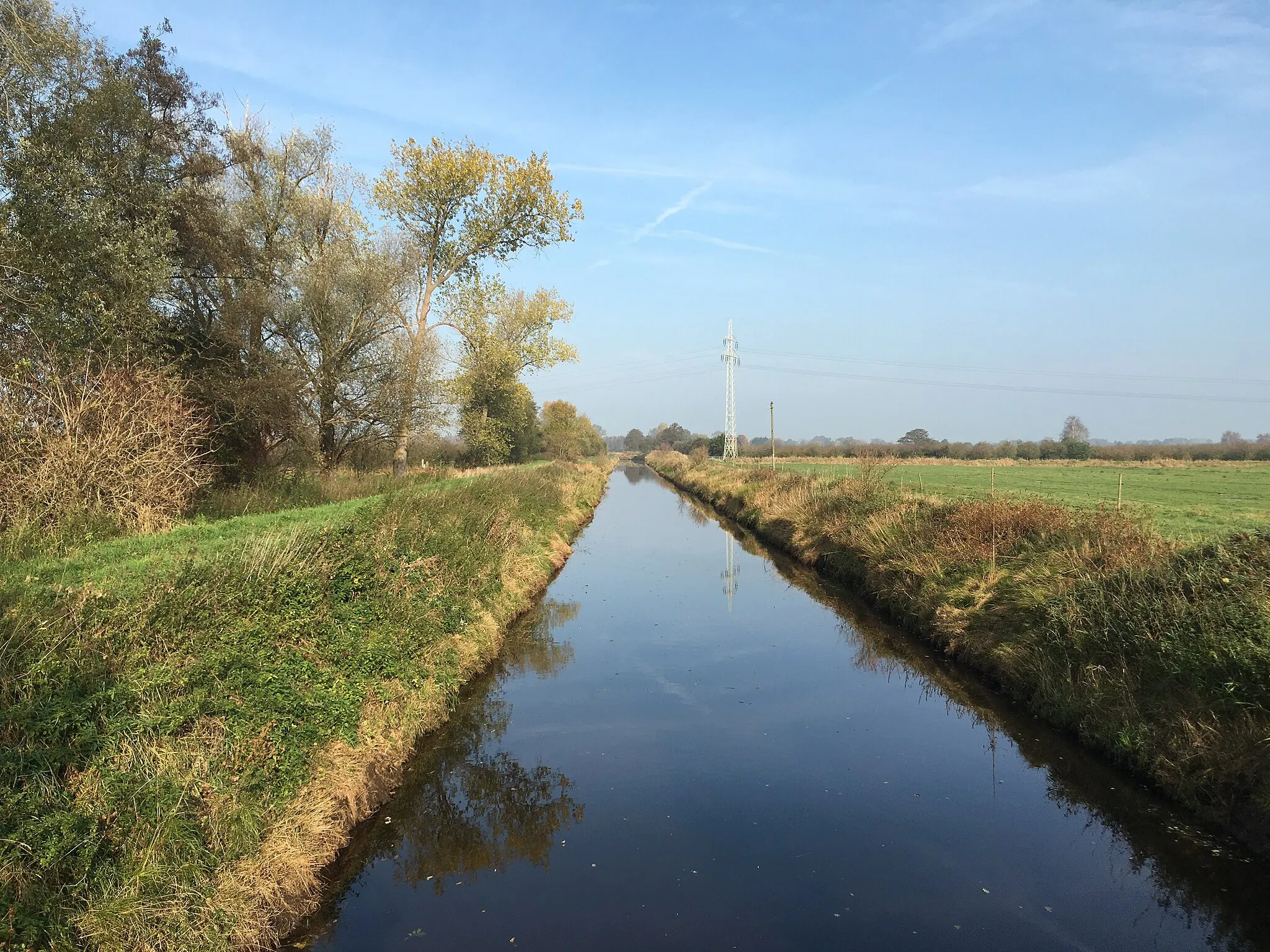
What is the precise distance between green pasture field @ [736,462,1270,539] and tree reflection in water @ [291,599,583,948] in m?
10.6

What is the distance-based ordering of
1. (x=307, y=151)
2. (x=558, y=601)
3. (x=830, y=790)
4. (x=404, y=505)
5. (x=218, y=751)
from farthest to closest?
1. (x=307, y=151)
2. (x=558, y=601)
3. (x=404, y=505)
4. (x=830, y=790)
5. (x=218, y=751)

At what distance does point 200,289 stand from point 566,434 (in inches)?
1840

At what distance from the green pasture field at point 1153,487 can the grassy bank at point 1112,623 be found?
193 centimetres

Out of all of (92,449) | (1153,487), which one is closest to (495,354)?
(92,449)

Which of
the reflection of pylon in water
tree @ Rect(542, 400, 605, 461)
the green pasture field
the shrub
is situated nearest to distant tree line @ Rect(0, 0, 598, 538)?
the shrub

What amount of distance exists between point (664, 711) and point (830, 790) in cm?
273

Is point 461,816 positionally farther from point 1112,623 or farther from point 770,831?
point 1112,623

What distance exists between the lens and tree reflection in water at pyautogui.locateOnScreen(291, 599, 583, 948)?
5.90 m

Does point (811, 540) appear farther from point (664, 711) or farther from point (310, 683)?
point (310, 683)

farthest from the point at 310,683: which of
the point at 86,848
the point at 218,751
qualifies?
the point at 86,848

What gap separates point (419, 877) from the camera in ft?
19.1

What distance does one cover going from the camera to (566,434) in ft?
215

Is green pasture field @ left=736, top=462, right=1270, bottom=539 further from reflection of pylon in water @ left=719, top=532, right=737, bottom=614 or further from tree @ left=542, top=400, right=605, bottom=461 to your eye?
tree @ left=542, top=400, right=605, bottom=461

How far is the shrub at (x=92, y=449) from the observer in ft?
32.4
